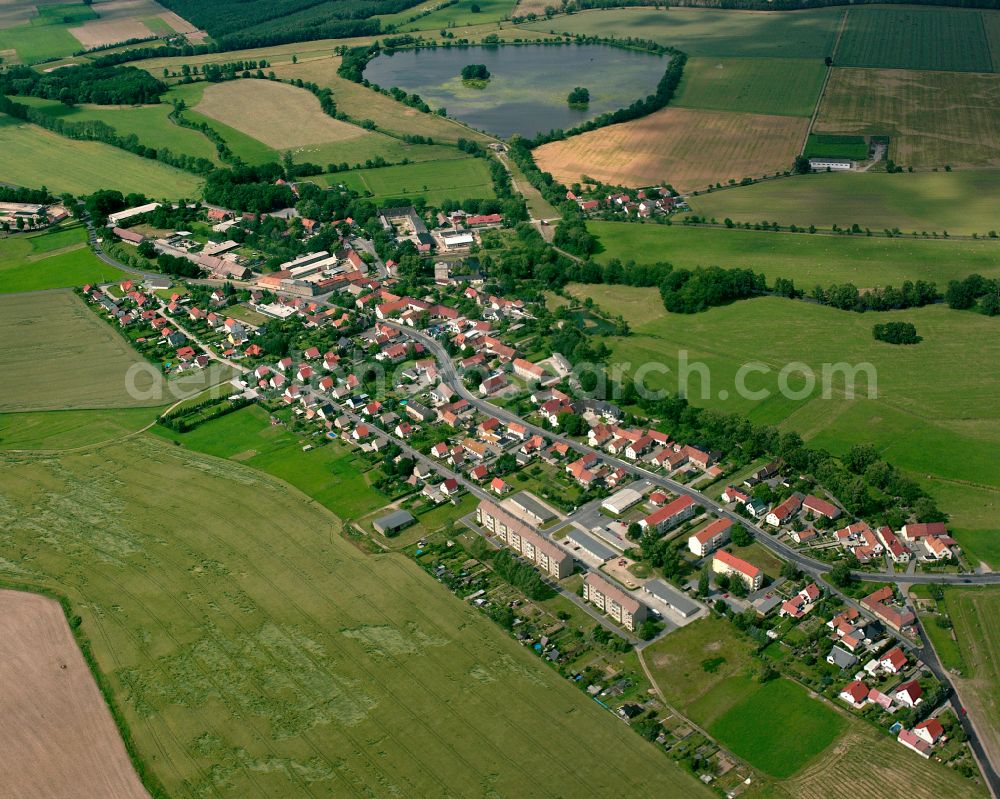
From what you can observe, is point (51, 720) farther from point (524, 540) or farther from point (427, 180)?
point (427, 180)

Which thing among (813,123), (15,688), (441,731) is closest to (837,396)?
(441,731)

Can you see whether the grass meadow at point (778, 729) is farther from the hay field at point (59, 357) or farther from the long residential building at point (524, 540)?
the hay field at point (59, 357)

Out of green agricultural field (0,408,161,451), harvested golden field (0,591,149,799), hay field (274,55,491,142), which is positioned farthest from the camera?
hay field (274,55,491,142)

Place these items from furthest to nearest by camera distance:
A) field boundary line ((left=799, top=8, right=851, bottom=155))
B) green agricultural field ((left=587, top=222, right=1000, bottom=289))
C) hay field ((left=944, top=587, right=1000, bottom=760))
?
field boundary line ((left=799, top=8, right=851, bottom=155))
green agricultural field ((left=587, top=222, right=1000, bottom=289))
hay field ((left=944, top=587, right=1000, bottom=760))

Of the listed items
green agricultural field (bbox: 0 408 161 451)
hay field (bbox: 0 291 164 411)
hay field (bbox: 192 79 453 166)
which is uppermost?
hay field (bbox: 192 79 453 166)

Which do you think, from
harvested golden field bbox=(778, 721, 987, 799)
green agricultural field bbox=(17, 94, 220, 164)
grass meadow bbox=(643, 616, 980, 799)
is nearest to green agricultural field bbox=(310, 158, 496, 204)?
green agricultural field bbox=(17, 94, 220, 164)

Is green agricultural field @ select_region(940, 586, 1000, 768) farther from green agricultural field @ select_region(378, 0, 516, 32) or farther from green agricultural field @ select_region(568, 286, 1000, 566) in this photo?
green agricultural field @ select_region(378, 0, 516, 32)

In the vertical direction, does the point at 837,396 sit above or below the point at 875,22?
below

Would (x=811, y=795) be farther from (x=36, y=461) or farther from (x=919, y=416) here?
(x=36, y=461)
